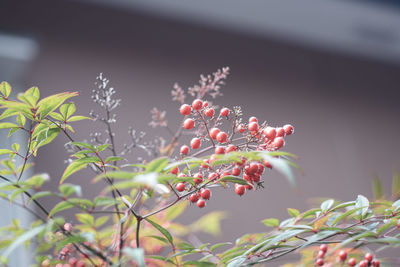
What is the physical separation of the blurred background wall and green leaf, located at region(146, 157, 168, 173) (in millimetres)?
871

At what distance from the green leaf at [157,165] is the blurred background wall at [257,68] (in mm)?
871

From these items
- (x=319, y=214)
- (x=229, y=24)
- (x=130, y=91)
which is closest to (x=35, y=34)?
(x=130, y=91)

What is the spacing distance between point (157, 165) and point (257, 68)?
154cm

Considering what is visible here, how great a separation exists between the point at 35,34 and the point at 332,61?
1.45 meters

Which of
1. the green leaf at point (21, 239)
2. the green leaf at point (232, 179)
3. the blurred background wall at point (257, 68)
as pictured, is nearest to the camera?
the green leaf at point (21, 239)

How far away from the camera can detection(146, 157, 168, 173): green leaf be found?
1.19 feet

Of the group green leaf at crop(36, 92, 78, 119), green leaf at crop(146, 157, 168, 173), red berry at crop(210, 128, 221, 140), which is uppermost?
green leaf at crop(36, 92, 78, 119)

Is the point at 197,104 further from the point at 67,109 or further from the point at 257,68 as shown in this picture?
the point at 257,68

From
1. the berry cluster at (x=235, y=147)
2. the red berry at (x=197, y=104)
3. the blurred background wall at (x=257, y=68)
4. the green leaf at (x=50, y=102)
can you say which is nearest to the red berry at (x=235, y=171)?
the berry cluster at (x=235, y=147)

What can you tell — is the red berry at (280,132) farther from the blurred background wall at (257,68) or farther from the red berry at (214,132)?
the blurred background wall at (257,68)

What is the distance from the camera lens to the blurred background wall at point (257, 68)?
1.45 m

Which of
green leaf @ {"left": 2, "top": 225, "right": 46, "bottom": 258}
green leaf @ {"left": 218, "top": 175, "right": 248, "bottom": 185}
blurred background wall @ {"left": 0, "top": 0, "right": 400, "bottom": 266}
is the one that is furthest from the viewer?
blurred background wall @ {"left": 0, "top": 0, "right": 400, "bottom": 266}

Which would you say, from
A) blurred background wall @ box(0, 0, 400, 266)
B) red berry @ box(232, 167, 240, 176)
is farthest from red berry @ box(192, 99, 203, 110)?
blurred background wall @ box(0, 0, 400, 266)

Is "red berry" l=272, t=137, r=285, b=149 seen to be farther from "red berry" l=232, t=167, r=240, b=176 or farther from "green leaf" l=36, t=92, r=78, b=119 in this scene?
"green leaf" l=36, t=92, r=78, b=119
